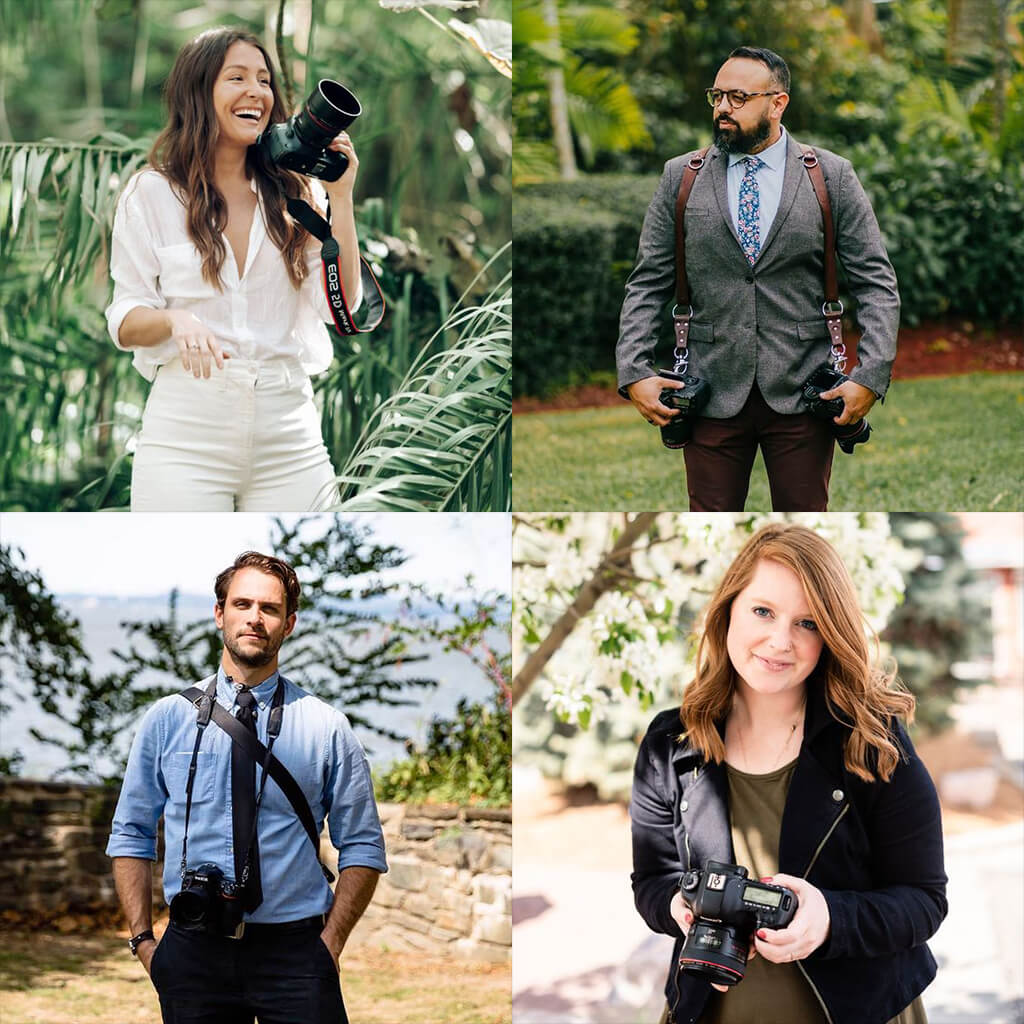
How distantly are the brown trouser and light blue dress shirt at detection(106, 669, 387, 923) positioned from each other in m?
1.35

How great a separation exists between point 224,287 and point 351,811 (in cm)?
175

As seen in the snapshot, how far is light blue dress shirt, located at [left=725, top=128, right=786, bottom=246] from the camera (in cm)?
380

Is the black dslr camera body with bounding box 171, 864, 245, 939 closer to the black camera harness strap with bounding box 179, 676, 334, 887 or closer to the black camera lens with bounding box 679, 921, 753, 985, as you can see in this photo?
the black camera harness strap with bounding box 179, 676, 334, 887

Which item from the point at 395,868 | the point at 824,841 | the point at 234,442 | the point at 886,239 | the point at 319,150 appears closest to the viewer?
the point at 824,841

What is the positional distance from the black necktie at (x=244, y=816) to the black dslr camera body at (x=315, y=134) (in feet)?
6.07

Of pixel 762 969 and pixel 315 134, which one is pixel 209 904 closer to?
pixel 762 969

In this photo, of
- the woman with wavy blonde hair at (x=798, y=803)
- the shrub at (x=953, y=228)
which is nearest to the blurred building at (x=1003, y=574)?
the shrub at (x=953, y=228)

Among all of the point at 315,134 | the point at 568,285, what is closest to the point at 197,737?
the point at 315,134

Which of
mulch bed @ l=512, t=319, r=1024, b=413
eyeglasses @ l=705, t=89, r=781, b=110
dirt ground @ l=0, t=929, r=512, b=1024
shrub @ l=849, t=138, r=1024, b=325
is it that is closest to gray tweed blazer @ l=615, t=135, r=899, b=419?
eyeglasses @ l=705, t=89, r=781, b=110

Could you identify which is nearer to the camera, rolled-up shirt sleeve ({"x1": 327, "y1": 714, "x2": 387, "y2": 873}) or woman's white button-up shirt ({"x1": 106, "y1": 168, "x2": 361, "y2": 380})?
rolled-up shirt sleeve ({"x1": 327, "y1": 714, "x2": 387, "y2": 873})

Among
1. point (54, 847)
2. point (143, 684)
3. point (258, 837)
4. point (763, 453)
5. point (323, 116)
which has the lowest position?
point (54, 847)

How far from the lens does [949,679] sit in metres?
5.87

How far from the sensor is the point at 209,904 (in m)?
3.12

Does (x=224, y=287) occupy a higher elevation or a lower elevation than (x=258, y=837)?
higher
